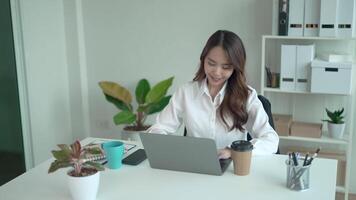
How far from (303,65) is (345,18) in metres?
0.42

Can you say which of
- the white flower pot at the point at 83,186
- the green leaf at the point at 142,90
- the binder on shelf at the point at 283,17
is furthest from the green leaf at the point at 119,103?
the white flower pot at the point at 83,186

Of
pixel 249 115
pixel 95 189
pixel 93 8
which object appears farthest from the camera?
pixel 93 8

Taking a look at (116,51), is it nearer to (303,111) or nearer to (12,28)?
(12,28)

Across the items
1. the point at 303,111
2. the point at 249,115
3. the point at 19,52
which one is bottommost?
the point at 303,111

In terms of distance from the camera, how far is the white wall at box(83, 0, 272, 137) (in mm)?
3477

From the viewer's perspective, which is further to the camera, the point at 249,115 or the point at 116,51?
the point at 116,51

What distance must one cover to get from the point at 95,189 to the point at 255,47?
7.60ft

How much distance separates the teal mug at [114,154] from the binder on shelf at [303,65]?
5.83 feet

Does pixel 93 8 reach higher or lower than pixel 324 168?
higher

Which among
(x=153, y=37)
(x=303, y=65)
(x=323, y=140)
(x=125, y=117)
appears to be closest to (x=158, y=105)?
(x=125, y=117)

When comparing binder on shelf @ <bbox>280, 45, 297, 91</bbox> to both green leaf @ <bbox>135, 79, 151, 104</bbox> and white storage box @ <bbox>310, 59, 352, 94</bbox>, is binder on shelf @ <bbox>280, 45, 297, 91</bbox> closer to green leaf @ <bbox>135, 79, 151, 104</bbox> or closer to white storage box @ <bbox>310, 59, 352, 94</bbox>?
white storage box @ <bbox>310, 59, 352, 94</bbox>

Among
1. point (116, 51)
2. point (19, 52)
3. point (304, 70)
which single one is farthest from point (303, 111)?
point (19, 52)

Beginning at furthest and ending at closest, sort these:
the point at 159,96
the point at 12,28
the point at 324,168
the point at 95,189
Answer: the point at 159,96
the point at 12,28
the point at 324,168
the point at 95,189

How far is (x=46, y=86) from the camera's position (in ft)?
12.3
